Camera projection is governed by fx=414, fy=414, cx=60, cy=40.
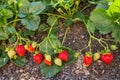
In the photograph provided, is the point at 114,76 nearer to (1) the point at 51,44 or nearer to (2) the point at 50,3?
(1) the point at 51,44

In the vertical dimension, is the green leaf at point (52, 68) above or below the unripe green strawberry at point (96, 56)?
below

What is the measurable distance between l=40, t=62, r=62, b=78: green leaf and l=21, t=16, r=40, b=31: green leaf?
197 millimetres

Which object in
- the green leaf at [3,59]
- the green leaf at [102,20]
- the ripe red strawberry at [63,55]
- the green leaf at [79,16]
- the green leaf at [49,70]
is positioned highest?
the green leaf at [102,20]

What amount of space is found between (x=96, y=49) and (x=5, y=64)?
19.5 inches

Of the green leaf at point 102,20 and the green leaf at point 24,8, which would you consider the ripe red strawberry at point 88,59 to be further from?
the green leaf at point 24,8

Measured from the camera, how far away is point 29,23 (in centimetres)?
212

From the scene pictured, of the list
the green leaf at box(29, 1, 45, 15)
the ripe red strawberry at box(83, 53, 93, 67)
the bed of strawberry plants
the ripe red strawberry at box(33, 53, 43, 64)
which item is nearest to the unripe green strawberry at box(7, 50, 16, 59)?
the bed of strawberry plants

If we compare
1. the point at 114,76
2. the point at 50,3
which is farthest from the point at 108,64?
the point at 50,3

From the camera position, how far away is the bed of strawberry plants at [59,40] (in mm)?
2047

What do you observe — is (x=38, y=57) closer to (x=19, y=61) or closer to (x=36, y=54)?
(x=36, y=54)

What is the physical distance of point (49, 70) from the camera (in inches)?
82.1

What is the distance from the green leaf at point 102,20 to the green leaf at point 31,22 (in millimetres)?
288

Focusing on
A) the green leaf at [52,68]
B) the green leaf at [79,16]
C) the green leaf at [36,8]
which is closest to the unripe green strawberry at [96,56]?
the green leaf at [52,68]

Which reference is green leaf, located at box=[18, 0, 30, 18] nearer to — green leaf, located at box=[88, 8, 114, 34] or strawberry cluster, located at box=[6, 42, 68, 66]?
strawberry cluster, located at box=[6, 42, 68, 66]
